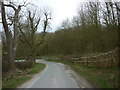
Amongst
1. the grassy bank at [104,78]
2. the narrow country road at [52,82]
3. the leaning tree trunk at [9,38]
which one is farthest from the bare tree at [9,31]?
Answer: the grassy bank at [104,78]

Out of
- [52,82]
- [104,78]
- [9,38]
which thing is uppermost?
[9,38]

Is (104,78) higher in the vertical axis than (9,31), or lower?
lower

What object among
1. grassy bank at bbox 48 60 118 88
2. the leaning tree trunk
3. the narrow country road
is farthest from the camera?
the leaning tree trunk

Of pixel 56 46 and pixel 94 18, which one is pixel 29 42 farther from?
pixel 56 46

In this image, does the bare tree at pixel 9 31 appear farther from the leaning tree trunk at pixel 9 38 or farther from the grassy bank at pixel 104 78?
the grassy bank at pixel 104 78

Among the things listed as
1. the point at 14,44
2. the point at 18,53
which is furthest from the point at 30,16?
the point at 14,44

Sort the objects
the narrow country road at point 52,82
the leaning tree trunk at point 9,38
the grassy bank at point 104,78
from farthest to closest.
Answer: the leaning tree trunk at point 9,38, the narrow country road at point 52,82, the grassy bank at point 104,78

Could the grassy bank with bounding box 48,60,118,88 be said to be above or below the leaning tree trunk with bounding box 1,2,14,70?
below

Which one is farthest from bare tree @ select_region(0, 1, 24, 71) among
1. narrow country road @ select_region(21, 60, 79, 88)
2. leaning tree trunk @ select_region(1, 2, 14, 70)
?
narrow country road @ select_region(21, 60, 79, 88)

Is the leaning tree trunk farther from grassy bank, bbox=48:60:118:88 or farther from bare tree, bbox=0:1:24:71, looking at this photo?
grassy bank, bbox=48:60:118:88

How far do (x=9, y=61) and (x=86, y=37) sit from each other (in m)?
19.4

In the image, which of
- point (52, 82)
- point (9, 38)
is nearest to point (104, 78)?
point (52, 82)

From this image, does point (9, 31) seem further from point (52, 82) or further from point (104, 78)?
point (104, 78)

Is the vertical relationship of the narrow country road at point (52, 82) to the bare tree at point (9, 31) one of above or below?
below
